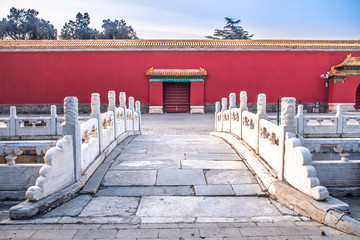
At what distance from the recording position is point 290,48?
1816cm

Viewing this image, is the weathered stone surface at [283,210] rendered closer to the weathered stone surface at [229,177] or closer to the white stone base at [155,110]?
the weathered stone surface at [229,177]

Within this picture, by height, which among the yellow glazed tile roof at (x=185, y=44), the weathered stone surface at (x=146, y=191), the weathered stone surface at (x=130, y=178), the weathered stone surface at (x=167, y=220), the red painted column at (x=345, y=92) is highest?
the yellow glazed tile roof at (x=185, y=44)

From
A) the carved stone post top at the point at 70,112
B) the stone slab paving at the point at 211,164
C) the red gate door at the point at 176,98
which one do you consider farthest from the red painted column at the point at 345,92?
the carved stone post top at the point at 70,112

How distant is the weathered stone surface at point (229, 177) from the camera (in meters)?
3.99

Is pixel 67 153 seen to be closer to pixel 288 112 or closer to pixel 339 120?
pixel 288 112

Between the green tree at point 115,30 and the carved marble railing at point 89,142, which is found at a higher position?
the green tree at point 115,30

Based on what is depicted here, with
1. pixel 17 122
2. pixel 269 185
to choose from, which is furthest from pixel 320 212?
pixel 17 122

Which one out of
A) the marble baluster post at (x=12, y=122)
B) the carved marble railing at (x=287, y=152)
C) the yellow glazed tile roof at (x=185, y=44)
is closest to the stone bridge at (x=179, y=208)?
the carved marble railing at (x=287, y=152)

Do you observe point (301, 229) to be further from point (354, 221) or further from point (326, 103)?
point (326, 103)

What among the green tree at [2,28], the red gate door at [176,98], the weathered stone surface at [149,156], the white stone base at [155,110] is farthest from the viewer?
the green tree at [2,28]

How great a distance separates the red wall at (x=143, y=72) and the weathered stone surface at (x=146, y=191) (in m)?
14.5

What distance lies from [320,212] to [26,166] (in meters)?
3.34

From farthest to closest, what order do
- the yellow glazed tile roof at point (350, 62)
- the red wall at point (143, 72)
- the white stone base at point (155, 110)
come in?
the white stone base at point (155, 110), the red wall at point (143, 72), the yellow glazed tile roof at point (350, 62)

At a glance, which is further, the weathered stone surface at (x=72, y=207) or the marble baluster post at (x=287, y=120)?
the marble baluster post at (x=287, y=120)
